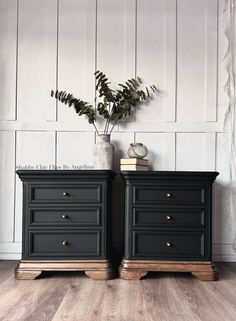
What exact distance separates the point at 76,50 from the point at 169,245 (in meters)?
1.58

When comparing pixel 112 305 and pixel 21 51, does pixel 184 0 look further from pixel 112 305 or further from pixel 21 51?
pixel 112 305

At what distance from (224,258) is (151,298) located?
105 centimetres

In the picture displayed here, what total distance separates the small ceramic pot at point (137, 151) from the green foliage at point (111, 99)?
0.93ft

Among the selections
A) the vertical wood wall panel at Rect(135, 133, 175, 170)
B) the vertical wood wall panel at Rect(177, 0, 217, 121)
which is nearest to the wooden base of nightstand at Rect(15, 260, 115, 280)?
the vertical wood wall panel at Rect(135, 133, 175, 170)

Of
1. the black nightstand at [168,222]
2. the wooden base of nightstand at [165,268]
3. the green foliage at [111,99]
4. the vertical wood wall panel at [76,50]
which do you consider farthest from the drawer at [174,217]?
the vertical wood wall panel at [76,50]

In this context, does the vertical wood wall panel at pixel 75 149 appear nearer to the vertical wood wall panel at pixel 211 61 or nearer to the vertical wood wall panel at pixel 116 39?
the vertical wood wall panel at pixel 116 39

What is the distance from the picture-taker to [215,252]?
2703 millimetres

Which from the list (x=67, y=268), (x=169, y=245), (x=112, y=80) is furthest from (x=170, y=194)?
(x=112, y=80)

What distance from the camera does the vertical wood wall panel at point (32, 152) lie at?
2.71 metres

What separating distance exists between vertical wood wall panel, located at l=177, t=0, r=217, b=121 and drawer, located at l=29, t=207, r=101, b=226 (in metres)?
1.01

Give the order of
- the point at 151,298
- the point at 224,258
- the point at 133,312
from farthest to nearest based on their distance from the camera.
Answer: the point at 224,258
the point at 151,298
the point at 133,312

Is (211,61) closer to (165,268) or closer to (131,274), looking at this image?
(165,268)

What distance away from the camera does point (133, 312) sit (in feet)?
5.39

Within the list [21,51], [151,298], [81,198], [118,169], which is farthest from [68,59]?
[151,298]
